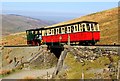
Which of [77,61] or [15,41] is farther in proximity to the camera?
[15,41]

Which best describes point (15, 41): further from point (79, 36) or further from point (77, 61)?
point (77, 61)

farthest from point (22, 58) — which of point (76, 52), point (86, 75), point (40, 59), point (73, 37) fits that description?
point (86, 75)

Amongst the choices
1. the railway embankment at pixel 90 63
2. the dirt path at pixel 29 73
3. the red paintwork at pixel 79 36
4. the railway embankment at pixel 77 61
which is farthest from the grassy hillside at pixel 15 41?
the railway embankment at pixel 90 63

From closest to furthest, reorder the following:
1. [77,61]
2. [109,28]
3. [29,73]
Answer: [77,61] < [29,73] < [109,28]

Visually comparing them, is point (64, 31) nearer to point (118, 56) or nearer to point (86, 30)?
point (86, 30)

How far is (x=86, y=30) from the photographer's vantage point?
41656mm

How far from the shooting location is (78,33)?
139 feet

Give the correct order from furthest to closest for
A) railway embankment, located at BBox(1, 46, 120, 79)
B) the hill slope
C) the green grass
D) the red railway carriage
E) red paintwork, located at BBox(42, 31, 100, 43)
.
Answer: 1. the hill slope
2. the red railway carriage
3. red paintwork, located at BBox(42, 31, 100, 43)
4. the green grass
5. railway embankment, located at BBox(1, 46, 120, 79)

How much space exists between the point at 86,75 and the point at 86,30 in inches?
439

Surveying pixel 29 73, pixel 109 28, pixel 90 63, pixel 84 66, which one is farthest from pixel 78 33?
pixel 109 28

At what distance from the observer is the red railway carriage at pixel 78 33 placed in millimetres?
41781

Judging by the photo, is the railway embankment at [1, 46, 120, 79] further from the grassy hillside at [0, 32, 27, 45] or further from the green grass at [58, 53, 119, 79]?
the grassy hillside at [0, 32, 27, 45]

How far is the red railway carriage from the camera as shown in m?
41.8

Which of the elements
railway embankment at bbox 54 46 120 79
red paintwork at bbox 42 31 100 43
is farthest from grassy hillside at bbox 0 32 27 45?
railway embankment at bbox 54 46 120 79
